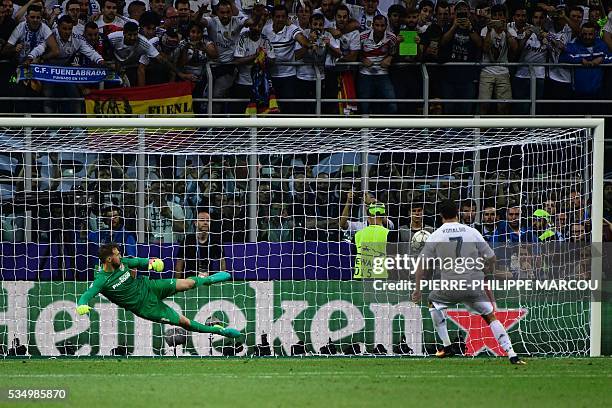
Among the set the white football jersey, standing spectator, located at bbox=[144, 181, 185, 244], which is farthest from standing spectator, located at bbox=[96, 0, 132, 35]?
the white football jersey

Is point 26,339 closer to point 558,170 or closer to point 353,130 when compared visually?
point 353,130

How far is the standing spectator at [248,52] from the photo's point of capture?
17.7 meters

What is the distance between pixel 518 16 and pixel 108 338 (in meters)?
8.35

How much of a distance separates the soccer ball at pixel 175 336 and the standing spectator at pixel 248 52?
411 centimetres

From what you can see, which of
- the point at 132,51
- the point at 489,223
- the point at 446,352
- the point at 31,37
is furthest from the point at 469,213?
the point at 31,37

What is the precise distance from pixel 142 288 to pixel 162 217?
2.02m

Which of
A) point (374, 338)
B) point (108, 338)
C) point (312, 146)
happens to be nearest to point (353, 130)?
point (312, 146)

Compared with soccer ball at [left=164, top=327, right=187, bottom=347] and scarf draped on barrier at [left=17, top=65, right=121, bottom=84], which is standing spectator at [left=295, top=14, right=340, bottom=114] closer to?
scarf draped on barrier at [left=17, top=65, right=121, bottom=84]

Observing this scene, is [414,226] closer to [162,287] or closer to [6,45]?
[162,287]

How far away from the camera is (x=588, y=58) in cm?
1858

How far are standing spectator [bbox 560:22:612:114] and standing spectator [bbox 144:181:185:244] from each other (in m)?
6.88

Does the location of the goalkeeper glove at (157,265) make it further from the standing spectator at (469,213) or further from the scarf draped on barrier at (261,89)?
the standing spectator at (469,213)

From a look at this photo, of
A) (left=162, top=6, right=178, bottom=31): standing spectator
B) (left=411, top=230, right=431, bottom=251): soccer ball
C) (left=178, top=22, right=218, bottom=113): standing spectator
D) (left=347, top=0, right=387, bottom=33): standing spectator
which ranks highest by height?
(left=347, top=0, right=387, bottom=33): standing spectator

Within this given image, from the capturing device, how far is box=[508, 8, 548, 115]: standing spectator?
731 inches
